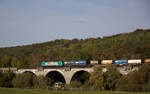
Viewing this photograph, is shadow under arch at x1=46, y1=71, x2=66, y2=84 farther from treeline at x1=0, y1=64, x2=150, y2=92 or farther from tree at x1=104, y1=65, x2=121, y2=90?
tree at x1=104, y1=65, x2=121, y2=90

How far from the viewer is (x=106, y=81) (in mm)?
69500

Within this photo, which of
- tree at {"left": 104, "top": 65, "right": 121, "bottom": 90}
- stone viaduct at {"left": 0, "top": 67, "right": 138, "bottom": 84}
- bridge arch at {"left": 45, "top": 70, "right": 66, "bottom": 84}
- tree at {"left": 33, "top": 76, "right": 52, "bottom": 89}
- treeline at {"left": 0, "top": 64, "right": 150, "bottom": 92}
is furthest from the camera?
bridge arch at {"left": 45, "top": 70, "right": 66, "bottom": 84}

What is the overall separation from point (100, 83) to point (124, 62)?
14.4 metres

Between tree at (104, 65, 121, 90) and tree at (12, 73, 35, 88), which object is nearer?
tree at (104, 65, 121, 90)

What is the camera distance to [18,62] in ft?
474

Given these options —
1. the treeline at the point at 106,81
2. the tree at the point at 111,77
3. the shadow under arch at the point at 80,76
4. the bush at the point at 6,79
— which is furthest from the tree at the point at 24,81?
the tree at the point at 111,77

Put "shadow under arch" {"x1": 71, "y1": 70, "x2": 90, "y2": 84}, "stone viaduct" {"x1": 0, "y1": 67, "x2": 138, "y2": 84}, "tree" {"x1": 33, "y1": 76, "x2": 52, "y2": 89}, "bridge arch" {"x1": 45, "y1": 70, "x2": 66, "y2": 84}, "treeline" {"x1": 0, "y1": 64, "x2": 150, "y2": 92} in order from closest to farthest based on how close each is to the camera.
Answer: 1. "treeline" {"x1": 0, "y1": 64, "x2": 150, "y2": 92}
2. "stone viaduct" {"x1": 0, "y1": 67, "x2": 138, "y2": 84}
3. "tree" {"x1": 33, "y1": 76, "x2": 52, "y2": 89}
4. "shadow under arch" {"x1": 71, "y1": 70, "x2": 90, "y2": 84}
5. "bridge arch" {"x1": 45, "y1": 70, "x2": 66, "y2": 84}

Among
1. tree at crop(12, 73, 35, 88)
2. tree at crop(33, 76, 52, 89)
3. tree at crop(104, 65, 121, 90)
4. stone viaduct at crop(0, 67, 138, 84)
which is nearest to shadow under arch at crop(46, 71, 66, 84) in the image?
stone viaduct at crop(0, 67, 138, 84)

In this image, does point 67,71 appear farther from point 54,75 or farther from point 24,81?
point 24,81

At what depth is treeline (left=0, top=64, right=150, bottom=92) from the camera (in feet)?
193

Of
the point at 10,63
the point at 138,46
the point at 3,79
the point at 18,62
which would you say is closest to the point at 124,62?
the point at 3,79

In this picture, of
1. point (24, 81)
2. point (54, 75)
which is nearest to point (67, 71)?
point (54, 75)

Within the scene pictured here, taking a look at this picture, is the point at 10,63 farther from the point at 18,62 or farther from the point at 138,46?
the point at 138,46

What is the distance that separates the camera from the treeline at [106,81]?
193ft
